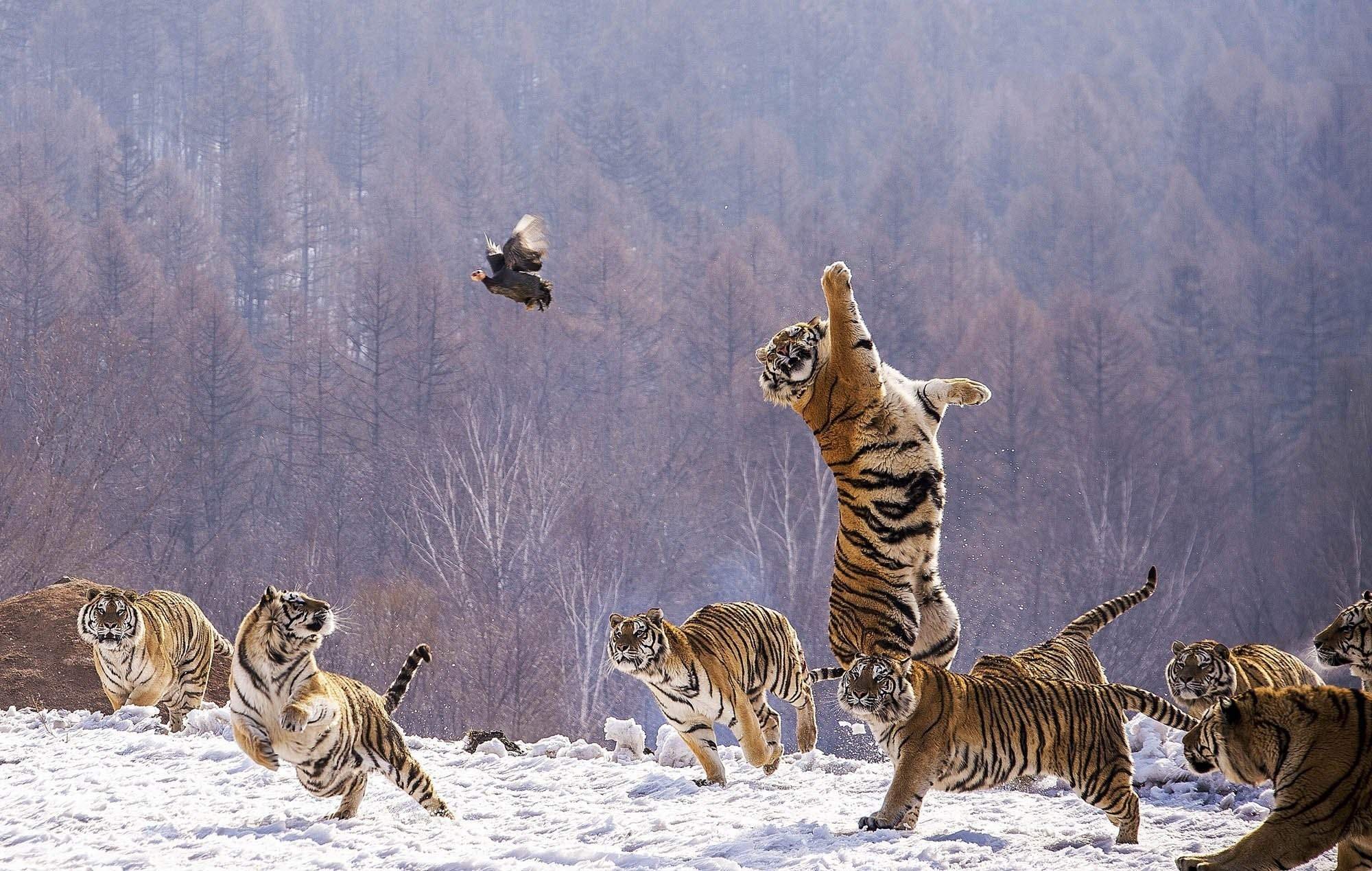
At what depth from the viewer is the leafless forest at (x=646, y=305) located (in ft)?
101

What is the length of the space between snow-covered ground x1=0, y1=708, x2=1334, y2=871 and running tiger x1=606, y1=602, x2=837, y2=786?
196mm

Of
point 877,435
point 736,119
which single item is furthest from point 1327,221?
point 877,435

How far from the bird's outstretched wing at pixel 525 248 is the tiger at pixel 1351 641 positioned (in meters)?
3.96

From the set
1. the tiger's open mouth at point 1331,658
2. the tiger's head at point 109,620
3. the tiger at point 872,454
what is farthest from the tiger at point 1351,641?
the tiger's head at point 109,620

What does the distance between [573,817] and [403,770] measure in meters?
0.75

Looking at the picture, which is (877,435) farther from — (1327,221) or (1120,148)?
(1120,148)

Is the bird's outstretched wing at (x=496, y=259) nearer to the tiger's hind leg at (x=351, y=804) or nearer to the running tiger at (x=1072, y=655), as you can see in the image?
the tiger's hind leg at (x=351, y=804)

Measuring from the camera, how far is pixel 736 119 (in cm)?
5956

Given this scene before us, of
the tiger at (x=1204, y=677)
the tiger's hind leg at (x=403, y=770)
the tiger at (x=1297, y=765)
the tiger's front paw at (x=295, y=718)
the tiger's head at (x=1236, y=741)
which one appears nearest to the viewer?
the tiger at (x=1297, y=765)

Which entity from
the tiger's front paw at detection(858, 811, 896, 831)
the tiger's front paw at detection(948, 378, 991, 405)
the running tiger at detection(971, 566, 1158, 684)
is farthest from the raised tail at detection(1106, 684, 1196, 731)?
the tiger's front paw at detection(948, 378, 991, 405)

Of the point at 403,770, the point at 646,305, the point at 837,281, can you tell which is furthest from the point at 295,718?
the point at 646,305

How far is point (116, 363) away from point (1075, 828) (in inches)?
1363

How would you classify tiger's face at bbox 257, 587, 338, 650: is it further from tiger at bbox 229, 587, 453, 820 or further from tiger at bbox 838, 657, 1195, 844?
tiger at bbox 838, 657, 1195, 844

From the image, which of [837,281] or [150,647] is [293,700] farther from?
[150,647]
